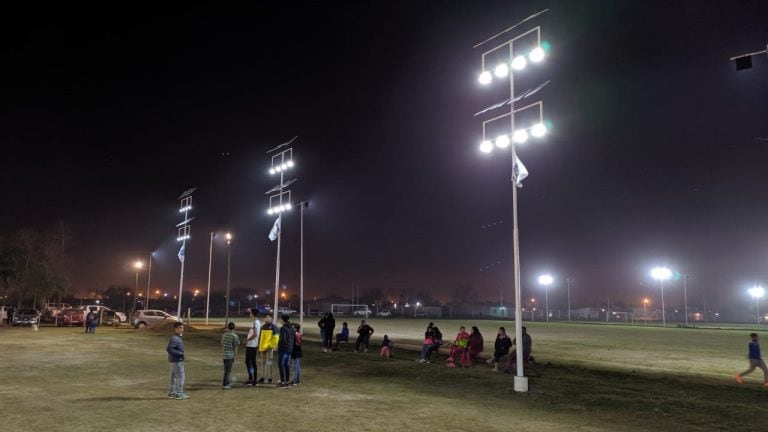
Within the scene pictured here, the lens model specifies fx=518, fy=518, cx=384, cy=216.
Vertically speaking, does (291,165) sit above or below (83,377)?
above

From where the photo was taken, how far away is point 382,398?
12961mm

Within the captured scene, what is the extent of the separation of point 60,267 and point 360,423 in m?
72.3

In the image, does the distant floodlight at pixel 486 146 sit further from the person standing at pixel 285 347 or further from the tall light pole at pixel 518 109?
the person standing at pixel 285 347

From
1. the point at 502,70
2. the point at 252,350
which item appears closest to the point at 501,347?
the point at 252,350

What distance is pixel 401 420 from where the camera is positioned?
10391mm

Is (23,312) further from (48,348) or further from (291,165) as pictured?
(291,165)

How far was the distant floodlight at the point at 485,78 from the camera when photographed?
54.5ft

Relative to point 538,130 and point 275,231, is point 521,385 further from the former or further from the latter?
point 275,231

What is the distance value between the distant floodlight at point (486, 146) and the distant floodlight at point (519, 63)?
8.05 feet

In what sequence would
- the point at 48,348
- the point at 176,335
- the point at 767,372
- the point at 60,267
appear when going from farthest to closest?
the point at 60,267
the point at 48,348
the point at 767,372
the point at 176,335

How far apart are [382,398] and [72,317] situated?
48.8m

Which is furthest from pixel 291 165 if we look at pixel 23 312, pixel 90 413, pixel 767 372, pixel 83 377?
pixel 23 312

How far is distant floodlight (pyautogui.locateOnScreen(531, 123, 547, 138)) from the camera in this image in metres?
14.9

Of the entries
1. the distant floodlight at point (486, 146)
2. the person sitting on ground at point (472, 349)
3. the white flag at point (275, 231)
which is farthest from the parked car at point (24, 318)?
the distant floodlight at point (486, 146)
